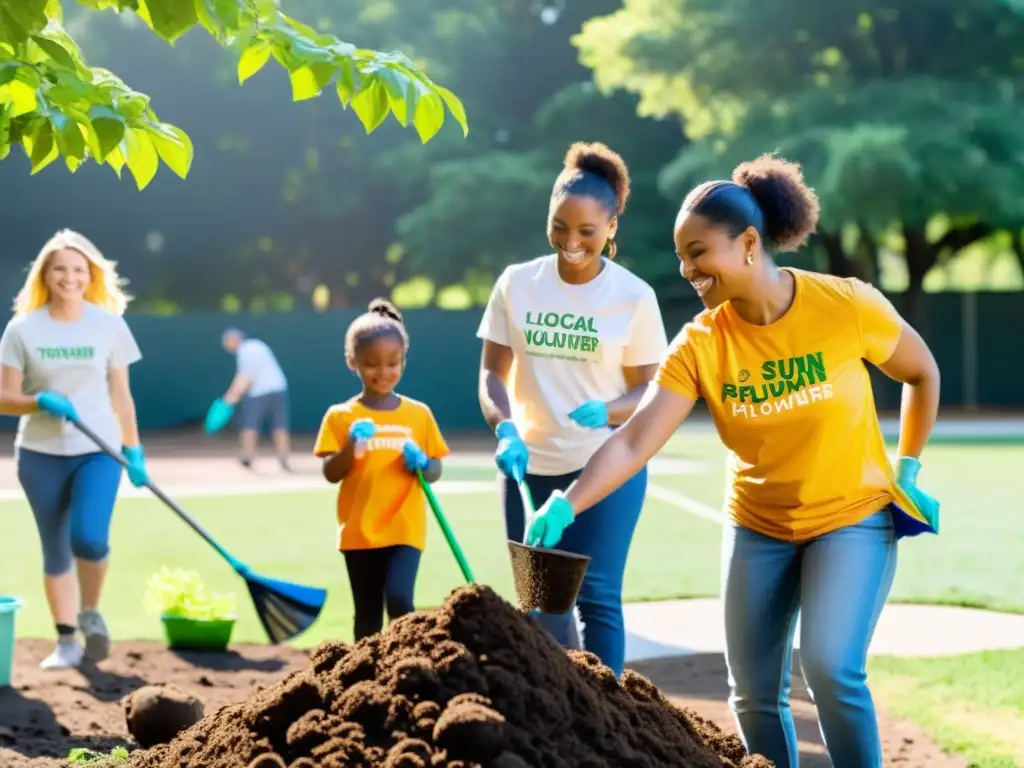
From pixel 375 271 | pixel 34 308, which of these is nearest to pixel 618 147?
pixel 375 271

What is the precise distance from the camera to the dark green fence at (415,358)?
95.3 feet

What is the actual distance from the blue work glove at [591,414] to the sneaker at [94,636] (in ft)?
10.3

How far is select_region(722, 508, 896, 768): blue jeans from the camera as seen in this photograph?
379cm

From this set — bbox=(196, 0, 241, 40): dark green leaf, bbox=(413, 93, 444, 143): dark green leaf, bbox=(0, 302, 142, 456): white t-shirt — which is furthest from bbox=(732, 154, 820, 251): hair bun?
bbox=(0, 302, 142, 456): white t-shirt

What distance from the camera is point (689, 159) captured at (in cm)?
3027

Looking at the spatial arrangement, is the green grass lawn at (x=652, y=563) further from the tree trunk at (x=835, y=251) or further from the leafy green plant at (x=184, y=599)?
the tree trunk at (x=835, y=251)

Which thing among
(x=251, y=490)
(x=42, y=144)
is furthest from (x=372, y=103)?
(x=251, y=490)

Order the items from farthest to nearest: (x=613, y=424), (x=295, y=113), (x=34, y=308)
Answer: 1. (x=295, y=113)
2. (x=34, y=308)
3. (x=613, y=424)

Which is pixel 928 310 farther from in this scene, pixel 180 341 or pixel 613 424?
pixel 613 424

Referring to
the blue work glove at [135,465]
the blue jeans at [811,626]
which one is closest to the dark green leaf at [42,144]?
the blue jeans at [811,626]

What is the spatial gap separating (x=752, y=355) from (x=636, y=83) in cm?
2819

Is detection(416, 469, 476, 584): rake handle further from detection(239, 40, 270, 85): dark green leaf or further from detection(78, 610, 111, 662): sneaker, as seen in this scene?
detection(239, 40, 270, 85): dark green leaf

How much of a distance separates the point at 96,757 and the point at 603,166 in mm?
2627

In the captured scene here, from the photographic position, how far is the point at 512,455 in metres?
4.69
